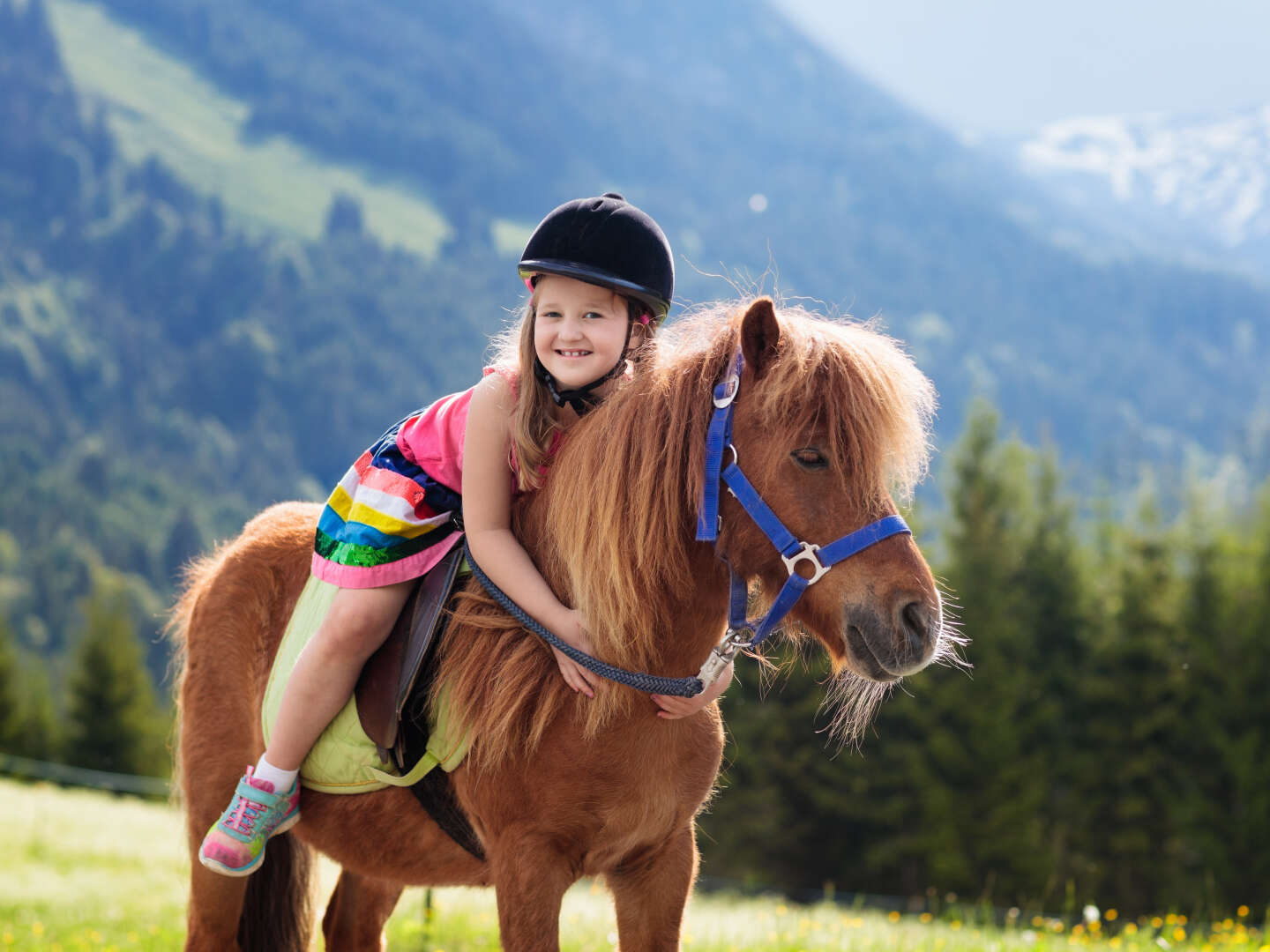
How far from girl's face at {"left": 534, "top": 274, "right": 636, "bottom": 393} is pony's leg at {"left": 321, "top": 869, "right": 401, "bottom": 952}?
2499mm

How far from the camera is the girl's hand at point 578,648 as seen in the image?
2979 mm

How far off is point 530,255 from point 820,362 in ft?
2.96

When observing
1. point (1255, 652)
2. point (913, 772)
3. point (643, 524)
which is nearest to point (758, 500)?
point (643, 524)

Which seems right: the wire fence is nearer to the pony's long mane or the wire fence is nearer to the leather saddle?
the leather saddle

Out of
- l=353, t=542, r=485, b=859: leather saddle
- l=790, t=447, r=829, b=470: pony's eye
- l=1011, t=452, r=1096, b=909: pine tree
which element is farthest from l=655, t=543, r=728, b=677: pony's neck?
l=1011, t=452, r=1096, b=909: pine tree


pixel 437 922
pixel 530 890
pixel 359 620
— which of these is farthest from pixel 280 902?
pixel 437 922

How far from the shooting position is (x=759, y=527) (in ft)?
9.03

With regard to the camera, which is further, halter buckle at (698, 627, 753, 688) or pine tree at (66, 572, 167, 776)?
pine tree at (66, 572, 167, 776)

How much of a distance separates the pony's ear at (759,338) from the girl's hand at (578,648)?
845 millimetres

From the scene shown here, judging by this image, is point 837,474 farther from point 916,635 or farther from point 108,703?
point 108,703

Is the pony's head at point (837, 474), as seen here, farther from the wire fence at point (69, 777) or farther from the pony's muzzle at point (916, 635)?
the wire fence at point (69, 777)

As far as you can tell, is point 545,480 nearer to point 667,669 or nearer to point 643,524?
point 643,524

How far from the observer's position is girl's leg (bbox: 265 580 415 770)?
3.30 m

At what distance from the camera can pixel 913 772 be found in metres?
28.9
